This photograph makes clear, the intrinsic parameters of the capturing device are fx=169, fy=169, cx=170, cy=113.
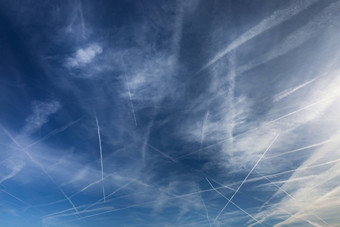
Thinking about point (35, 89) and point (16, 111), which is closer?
point (35, 89)

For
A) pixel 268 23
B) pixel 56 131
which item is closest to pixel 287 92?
pixel 268 23

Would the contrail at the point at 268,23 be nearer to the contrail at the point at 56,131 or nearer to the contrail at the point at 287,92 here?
the contrail at the point at 287,92

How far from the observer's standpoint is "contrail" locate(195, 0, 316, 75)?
2344 millimetres

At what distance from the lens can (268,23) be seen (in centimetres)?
246

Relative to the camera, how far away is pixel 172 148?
4.51 metres

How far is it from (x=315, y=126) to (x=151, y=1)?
14.4 ft

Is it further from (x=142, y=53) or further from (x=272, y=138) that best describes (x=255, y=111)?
(x=142, y=53)

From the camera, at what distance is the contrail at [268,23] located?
2.34 metres

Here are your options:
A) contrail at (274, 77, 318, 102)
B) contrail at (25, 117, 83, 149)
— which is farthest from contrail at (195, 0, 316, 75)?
contrail at (25, 117, 83, 149)

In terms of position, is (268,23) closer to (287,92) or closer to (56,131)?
(287,92)

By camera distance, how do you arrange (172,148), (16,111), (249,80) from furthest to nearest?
(172,148), (16,111), (249,80)

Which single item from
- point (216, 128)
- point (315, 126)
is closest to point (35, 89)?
point (216, 128)

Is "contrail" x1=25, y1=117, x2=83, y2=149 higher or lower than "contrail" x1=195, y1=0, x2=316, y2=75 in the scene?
higher

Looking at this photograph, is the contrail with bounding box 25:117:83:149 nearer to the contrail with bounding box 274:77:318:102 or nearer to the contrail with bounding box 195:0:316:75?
the contrail with bounding box 195:0:316:75
